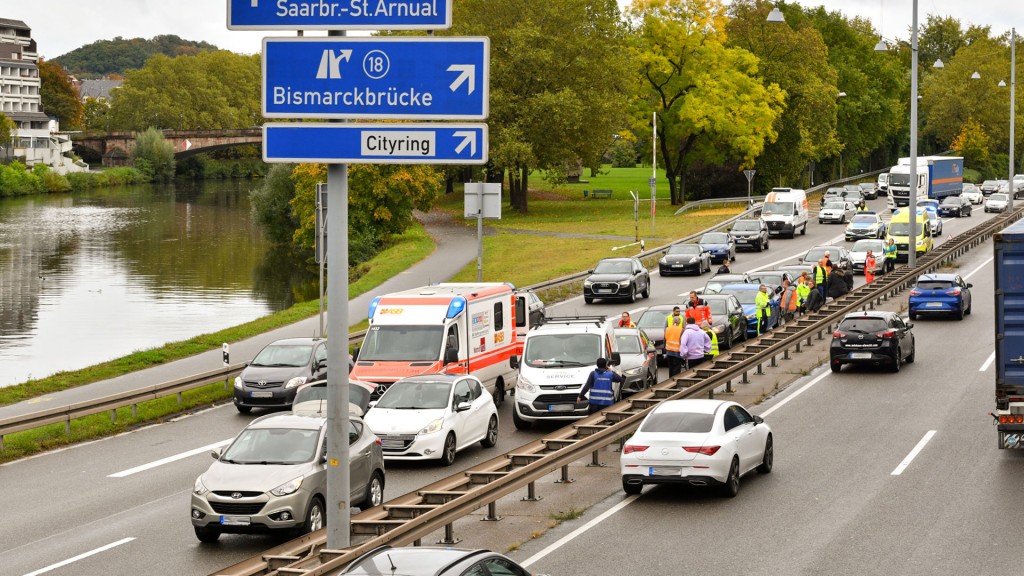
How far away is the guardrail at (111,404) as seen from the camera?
25.0 meters

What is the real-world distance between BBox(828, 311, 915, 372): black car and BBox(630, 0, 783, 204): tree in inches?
2051

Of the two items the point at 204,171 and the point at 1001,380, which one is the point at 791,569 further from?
the point at 204,171

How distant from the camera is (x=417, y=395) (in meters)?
23.2

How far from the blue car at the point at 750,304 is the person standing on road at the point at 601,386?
1258 cm

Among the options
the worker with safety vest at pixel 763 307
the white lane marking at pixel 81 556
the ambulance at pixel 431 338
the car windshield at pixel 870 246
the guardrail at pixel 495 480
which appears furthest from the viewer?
the car windshield at pixel 870 246

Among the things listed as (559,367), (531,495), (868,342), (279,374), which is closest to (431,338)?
(559,367)

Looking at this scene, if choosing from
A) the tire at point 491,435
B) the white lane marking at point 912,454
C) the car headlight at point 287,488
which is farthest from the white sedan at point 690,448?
the car headlight at point 287,488

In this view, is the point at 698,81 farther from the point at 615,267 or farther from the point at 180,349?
the point at 180,349

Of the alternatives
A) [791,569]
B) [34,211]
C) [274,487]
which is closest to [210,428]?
[274,487]

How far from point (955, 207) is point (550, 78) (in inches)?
1006

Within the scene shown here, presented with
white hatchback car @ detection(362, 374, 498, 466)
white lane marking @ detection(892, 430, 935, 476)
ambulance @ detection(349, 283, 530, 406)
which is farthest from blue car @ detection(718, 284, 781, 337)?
white hatchback car @ detection(362, 374, 498, 466)

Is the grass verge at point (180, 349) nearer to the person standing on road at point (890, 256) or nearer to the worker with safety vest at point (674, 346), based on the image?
the worker with safety vest at point (674, 346)

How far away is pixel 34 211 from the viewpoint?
105 metres

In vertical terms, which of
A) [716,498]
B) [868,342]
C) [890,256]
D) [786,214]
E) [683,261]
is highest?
[786,214]
